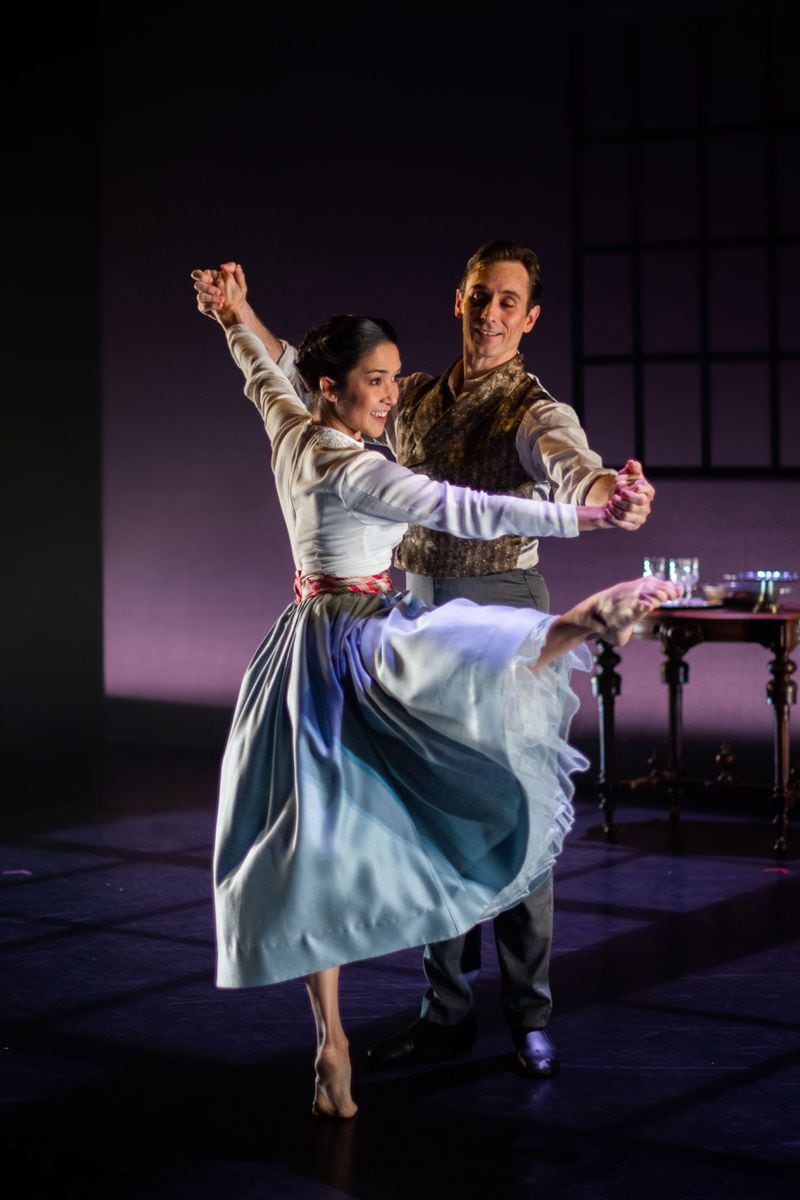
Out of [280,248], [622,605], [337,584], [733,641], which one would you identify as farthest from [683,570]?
[280,248]

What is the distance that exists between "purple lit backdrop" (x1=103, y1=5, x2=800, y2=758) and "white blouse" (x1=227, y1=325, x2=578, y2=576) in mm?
3239

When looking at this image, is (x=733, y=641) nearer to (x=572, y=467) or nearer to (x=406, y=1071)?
(x=572, y=467)

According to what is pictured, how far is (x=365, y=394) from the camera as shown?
9.16 feet

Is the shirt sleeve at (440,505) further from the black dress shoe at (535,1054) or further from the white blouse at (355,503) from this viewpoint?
the black dress shoe at (535,1054)

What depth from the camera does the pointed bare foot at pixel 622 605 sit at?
2439 millimetres

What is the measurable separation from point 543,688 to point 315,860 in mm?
468

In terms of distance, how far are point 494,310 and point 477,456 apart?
29 centimetres

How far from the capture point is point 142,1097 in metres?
2.89

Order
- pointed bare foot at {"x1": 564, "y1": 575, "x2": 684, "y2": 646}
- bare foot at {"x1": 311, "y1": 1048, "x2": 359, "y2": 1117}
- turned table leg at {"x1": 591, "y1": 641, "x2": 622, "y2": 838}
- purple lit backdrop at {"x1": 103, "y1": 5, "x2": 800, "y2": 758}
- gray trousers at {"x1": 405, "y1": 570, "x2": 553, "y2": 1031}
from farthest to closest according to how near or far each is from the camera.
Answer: purple lit backdrop at {"x1": 103, "y1": 5, "x2": 800, "y2": 758} < turned table leg at {"x1": 591, "y1": 641, "x2": 622, "y2": 838} < gray trousers at {"x1": 405, "y1": 570, "x2": 553, "y2": 1031} < bare foot at {"x1": 311, "y1": 1048, "x2": 359, "y2": 1117} < pointed bare foot at {"x1": 564, "y1": 575, "x2": 684, "y2": 646}

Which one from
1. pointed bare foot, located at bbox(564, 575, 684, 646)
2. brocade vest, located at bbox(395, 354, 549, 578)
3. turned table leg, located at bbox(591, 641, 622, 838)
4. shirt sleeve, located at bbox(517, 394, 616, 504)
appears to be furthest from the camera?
turned table leg, located at bbox(591, 641, 622, 838)

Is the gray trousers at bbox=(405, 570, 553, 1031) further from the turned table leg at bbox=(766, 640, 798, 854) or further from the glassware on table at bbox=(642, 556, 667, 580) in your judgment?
the turned table leg at bbox=(766, 640, 798, 854)

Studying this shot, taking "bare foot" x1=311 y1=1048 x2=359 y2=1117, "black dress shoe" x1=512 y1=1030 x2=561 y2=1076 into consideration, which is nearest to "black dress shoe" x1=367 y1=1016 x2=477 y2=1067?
"black dress shoe" x1=512 y1=1030 x2=561 y2=1076

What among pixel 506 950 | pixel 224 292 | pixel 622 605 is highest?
pixel 224 292

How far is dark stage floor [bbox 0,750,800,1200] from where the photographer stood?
2570 millimetres
